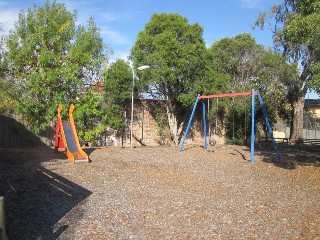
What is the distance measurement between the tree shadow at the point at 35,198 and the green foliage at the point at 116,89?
24.6 feet

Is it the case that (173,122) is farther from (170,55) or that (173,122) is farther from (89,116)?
(89,116)

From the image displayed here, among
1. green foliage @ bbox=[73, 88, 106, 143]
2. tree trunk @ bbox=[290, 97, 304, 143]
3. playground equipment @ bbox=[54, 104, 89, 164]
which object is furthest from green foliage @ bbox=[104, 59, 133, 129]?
tree trunk @ bbox=[290, 97, 304, 143]

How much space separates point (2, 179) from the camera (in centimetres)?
849

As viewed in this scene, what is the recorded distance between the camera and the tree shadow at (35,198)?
215 inches

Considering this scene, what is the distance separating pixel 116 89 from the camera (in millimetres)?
18188

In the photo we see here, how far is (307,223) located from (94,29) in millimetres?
13619

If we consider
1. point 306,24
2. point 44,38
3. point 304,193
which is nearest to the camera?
point 304,193

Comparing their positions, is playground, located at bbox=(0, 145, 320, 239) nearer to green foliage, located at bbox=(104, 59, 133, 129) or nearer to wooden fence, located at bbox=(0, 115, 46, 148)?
wooden fence, located at bbox=(0, 115, 46, 148)

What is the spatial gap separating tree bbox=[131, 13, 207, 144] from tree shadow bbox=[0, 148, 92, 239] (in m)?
8.70

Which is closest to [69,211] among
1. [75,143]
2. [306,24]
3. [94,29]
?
[75,143]

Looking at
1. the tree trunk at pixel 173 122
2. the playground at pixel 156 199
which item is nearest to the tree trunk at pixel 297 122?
the tree trunk at pixel 173 122

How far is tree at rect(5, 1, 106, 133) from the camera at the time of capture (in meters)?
15.6

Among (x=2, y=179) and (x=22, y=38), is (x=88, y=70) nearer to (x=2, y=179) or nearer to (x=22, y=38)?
(x=22, y=38)

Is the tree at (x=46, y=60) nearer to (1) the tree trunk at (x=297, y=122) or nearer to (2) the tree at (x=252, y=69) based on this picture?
(2) the tree at (x=252, y=69)
